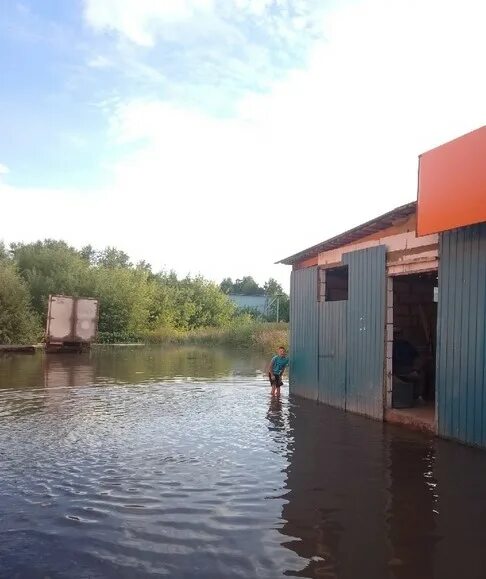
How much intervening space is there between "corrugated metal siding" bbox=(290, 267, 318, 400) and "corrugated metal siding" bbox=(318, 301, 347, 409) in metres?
0.37

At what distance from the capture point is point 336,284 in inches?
601

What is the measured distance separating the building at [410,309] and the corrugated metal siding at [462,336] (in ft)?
0.05

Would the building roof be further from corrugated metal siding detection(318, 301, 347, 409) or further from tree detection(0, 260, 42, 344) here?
tree detection(0, 260, 42, 344)

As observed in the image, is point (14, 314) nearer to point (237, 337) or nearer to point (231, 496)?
point (237, 337)

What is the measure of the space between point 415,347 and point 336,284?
276 centimetres

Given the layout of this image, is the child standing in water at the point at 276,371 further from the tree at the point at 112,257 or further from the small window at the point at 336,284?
the tree at the point at 112,257

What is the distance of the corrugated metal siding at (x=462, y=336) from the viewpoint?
8828 mm

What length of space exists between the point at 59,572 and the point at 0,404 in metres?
9.38

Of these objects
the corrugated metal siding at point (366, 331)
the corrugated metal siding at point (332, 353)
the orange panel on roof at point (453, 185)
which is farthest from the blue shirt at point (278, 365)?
the orange panel on roof at point (453, 185)

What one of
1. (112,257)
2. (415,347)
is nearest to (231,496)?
(415,347)

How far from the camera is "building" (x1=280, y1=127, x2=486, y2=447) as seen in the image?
28.7 ft

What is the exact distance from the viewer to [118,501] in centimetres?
657

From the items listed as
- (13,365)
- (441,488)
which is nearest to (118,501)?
(441,488)

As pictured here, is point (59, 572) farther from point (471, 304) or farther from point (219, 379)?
point (219, 379)
